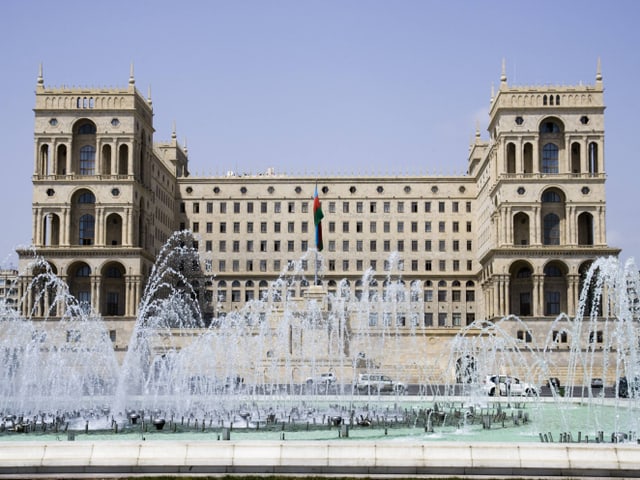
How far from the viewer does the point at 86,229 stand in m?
82.8

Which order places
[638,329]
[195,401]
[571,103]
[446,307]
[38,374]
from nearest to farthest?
[195,401] → [38,374] → [638,329] → [571,103] → [446,307]

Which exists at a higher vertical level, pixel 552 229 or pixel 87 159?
pixel 87 159

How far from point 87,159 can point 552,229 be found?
40321 millimetres

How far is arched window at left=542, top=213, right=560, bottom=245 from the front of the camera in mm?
81438

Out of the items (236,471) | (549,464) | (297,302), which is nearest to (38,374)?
(297,302)

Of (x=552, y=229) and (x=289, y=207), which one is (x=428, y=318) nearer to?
(x=289, y=207)

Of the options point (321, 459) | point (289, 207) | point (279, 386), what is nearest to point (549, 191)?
point (289, 207)

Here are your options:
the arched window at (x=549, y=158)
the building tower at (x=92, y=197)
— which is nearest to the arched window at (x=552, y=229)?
the arched window at (x=549, y=158)

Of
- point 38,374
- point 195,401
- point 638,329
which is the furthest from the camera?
point 638,329

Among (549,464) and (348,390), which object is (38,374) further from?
(549,464)

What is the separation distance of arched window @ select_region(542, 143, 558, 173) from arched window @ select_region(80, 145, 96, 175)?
38531 millimetres

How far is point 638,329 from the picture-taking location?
244 ft

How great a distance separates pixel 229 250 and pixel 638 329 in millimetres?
41900

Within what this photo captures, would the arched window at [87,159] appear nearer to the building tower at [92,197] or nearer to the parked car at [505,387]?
the building tower at [92,197]
